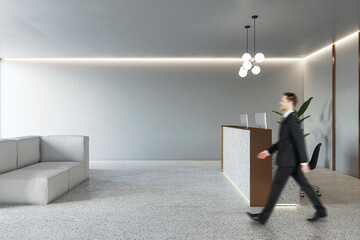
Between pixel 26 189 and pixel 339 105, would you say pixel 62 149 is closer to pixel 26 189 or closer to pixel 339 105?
pixel 26 189

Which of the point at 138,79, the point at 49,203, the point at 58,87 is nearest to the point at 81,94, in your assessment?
the point at 58,87

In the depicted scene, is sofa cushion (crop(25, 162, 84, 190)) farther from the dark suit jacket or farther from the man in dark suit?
the dark suit jacket

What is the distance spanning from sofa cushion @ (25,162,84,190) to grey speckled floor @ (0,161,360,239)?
13 centimetres

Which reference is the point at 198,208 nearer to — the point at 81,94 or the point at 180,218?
the point at 180,218

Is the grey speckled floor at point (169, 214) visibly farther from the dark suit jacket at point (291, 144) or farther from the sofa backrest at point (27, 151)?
the sofa backrest at point (27, 151)

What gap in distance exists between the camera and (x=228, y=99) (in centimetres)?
832

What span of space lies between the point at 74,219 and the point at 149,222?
87 cm

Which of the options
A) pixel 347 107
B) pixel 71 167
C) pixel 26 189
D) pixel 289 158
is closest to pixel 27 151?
pixel 71 167

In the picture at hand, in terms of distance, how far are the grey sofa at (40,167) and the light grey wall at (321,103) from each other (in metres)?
5.52

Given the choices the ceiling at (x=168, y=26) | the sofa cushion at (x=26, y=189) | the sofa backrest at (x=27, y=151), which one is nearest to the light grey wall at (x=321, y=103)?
the ceiling at (x=168, y=26)

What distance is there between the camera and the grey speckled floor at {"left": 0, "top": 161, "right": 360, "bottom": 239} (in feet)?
9.25

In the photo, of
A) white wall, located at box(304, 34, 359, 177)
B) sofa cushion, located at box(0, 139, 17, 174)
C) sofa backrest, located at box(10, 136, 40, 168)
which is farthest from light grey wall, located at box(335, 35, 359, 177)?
sofa cushion, located at box(0, 139, 17, 174)

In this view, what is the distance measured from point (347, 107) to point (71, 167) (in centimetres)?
557

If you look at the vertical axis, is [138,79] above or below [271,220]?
above
